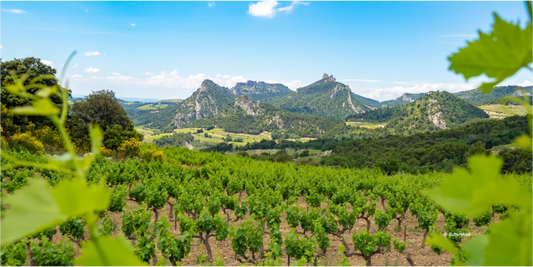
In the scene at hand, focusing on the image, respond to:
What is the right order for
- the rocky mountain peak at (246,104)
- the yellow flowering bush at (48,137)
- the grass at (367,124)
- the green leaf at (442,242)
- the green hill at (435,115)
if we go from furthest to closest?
the rocky mountain peak at (246,104)
the grass at (367,124)
the green hill at (435,115)
the yellow flowering bush at (48,137)
the green leaf at (442,242)

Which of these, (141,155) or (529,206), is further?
(141,155)

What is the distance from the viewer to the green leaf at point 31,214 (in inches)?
16.4

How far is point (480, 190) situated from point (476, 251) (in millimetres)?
427

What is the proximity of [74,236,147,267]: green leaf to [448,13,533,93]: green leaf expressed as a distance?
0.70 m

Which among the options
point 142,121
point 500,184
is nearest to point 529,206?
point 500,184

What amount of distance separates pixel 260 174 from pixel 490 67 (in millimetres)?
17767

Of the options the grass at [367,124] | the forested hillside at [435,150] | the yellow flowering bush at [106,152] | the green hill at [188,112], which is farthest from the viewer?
the green hill at [188,112]

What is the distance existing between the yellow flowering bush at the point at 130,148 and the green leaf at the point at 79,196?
20.7 m

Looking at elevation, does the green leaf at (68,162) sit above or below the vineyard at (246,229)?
above

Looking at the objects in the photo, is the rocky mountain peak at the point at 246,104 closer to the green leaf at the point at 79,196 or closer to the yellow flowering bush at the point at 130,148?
the yellow flowering bush at the point at 130,148

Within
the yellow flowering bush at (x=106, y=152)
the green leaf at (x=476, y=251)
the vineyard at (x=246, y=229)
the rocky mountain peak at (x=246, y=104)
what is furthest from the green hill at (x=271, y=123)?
the green leaf at (x=476, y=251)

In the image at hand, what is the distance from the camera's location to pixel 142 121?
606 feet

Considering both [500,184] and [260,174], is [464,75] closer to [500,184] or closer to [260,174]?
[500,184]

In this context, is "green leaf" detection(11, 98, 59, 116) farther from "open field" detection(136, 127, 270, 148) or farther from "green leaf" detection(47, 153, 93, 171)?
"open field" detection(136, 127, 270, 148)
